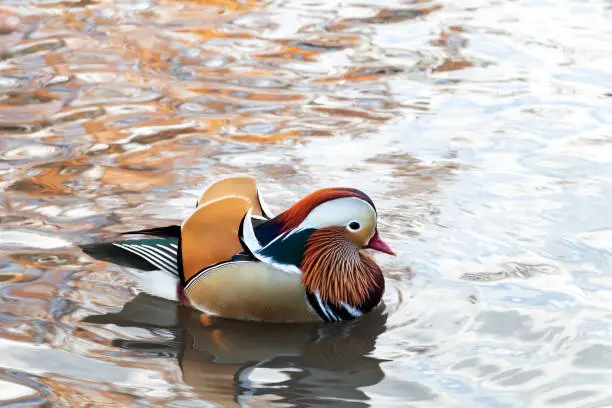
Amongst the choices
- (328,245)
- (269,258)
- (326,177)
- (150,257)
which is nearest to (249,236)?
(269,258)

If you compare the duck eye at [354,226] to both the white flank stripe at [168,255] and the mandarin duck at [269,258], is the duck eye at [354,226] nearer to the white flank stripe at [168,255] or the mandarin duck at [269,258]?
the mandarin duck at [269,258]

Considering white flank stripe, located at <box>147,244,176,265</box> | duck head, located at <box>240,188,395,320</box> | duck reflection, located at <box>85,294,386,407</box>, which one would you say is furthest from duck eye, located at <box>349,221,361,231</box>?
white flank stripe, located at <box>147,244,176,265</box>

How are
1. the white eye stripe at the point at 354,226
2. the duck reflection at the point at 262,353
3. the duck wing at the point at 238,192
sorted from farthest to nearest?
the duck wing at the point at 238,192, the white eye stripe at the point at 354,226, the duck reflection at the point at 262,353

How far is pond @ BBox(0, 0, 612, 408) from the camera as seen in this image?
5.27 meters

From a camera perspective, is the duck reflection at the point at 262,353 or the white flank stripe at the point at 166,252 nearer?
the duck reflection at the point at 262,353

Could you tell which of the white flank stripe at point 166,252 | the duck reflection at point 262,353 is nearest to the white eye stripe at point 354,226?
the duck reflection at point 262,353

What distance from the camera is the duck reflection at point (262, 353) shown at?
5094mm

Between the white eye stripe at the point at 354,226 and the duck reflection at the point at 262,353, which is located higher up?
the white eye stripe at the point at 354,226

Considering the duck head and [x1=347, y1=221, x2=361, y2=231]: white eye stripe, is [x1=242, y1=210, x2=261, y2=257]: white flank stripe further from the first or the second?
[x1=347, y1=221, x2=361, y2=231]: white eye stripe

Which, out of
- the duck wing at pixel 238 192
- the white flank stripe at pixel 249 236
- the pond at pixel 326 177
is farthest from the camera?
the duck wing at pixel 238 192

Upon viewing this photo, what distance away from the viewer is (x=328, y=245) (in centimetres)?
578

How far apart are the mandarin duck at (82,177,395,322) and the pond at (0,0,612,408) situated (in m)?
→ 0.11

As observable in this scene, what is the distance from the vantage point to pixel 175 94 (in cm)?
907

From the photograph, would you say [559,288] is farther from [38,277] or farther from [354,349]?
[38,277]
